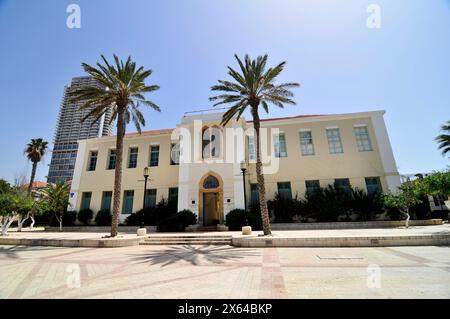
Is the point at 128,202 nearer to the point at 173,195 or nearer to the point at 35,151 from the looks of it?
the point at 173,195

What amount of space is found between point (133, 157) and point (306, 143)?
1790cm

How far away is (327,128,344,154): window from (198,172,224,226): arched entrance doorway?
1078 centimetres

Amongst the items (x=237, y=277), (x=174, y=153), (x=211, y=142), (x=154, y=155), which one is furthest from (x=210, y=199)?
(x=237, y=277)

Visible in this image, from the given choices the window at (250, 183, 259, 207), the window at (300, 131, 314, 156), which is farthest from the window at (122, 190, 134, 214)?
the window at (300, 131, 314, 156)

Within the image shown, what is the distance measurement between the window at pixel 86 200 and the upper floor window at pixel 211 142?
1340 centimetres

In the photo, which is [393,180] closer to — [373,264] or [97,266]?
[373,264]

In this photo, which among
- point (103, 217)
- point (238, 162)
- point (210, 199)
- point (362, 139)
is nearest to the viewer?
point (238, 162)

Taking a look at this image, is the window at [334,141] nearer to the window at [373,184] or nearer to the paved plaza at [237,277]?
the window at [373,184]

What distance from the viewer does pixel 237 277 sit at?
5.11 metres

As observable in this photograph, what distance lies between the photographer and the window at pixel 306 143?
19575 mm

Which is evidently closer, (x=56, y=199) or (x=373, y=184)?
(x=373, y=184)

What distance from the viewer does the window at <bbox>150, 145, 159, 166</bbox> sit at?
21703 mm
